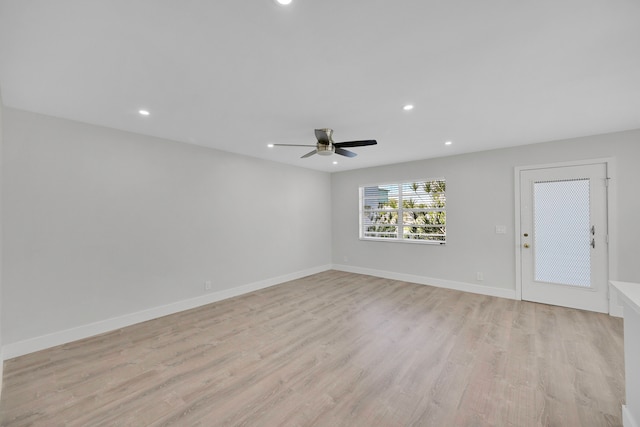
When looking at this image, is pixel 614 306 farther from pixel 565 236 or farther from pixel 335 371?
pixel 335 371

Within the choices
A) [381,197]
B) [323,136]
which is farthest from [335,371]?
[381,197]

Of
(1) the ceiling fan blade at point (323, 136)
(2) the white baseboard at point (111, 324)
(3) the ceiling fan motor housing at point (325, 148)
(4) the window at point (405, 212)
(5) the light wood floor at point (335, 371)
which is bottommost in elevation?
(5) the light wood floor at point (335, 371)

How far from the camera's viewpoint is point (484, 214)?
4.43 meters

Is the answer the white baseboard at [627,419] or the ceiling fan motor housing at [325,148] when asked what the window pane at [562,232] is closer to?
the white baseboard at [627,419]

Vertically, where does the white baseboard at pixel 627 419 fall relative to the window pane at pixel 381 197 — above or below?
below

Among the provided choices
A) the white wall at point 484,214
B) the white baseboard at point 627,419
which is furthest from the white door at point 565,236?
the white baseboard at point 627,419

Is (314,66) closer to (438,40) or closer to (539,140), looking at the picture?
(438,40)

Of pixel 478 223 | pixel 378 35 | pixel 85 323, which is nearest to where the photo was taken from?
pixel 378 35

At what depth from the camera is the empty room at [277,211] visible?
160 cm

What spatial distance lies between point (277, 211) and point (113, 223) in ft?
8.80

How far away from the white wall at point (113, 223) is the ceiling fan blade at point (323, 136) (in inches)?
81.7

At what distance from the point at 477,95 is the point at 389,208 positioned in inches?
141

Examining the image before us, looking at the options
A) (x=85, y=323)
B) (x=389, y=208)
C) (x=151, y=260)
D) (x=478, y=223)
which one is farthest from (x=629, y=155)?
(x=85, y=323)

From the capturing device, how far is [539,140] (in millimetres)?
3832
